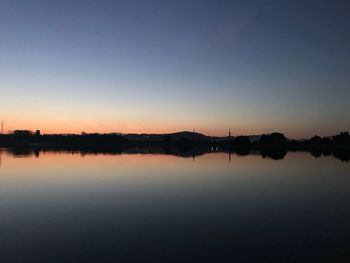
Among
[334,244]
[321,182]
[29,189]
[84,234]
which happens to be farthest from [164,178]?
[334,244]

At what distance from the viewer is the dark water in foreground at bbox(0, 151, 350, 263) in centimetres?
994

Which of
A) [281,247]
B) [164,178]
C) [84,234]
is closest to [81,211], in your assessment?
[84,234]

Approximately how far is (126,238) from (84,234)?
1.57 meters

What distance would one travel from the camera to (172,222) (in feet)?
44.7

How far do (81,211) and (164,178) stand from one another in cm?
1312

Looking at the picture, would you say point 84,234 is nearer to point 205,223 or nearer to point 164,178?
point 205,223

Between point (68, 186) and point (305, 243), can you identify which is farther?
point (68, 186)

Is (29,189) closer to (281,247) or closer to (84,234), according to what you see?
(84,234)

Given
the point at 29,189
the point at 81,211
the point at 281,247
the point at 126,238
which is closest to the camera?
the point at 281,247

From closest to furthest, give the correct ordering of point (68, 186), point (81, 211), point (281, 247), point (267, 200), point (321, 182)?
point (281, 247) < point (81, 211) < point (267, 200) < point (68, 186) < point (321, 182)

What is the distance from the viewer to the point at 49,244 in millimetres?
10648

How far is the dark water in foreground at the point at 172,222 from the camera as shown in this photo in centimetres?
994

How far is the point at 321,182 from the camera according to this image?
27109mm

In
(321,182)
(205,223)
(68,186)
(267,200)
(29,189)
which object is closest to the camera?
(205,223)
